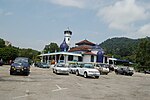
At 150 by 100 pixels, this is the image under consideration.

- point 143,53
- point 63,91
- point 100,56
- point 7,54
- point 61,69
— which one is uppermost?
point 143,53

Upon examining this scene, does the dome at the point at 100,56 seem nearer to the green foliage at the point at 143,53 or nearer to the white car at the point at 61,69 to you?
the green foliage at the point at 143,53

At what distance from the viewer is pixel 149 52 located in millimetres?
85062

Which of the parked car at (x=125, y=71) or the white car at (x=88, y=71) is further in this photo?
the parked car at (x=125, y=71)

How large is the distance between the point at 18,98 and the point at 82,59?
220 ft

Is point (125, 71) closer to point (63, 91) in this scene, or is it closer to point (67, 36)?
point (63, 91)

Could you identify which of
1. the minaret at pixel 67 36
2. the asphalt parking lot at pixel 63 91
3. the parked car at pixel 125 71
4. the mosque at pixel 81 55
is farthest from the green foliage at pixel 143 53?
the asphalt parking lot at pixel 63 91

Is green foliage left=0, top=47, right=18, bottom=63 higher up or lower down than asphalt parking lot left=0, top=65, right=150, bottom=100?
higher up

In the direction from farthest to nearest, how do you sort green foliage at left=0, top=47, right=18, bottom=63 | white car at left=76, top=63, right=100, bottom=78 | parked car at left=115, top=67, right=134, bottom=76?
green foliage at left=0, top=47, right=18, bottom=63 → parked car at left=115, top=67, right=134, bottom=76 → white car at left=76, top=63, right=100, bottom=78

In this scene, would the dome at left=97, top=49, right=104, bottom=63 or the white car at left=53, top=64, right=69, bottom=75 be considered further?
the dome at left=97, top=49, right=104, bottom=63

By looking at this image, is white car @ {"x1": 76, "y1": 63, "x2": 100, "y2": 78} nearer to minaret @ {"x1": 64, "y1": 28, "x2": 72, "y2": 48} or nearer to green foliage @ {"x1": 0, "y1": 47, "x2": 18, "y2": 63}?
green foliage @ {"x1": 0, "y1": 47, "x2": 18, "y2": 63}

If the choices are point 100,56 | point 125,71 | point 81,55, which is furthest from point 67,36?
point 125,71

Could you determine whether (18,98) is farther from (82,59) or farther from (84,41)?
(84,41)

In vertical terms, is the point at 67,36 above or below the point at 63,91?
above

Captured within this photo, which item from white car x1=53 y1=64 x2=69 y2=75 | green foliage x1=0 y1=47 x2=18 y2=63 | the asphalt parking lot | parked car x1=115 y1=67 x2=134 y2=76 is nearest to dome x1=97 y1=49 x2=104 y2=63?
parked car x1=115 y1=67 x2=134 y2=76
